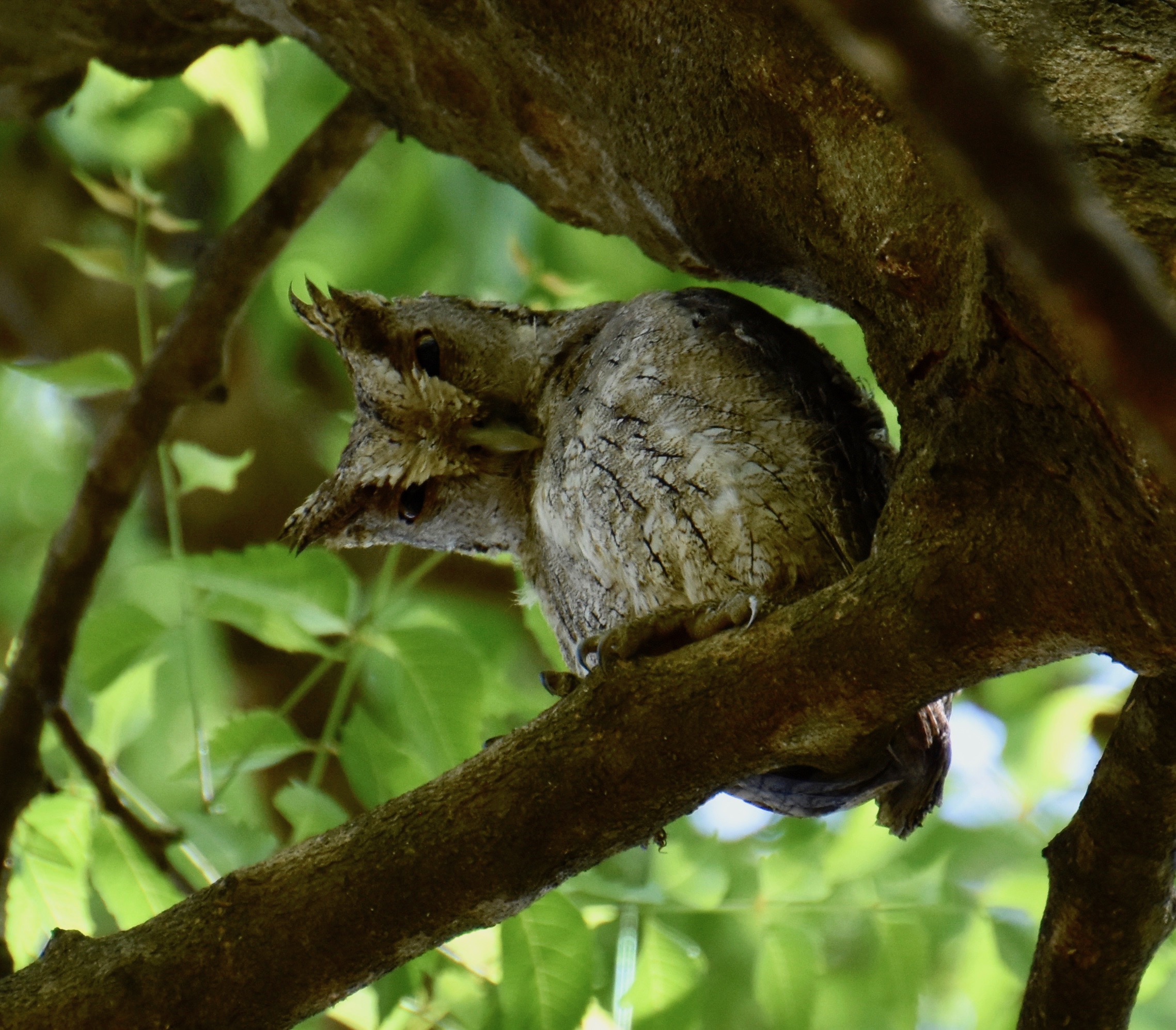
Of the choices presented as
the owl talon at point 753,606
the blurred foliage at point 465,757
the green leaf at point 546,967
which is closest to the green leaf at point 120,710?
the blurred foliage at point 465,757

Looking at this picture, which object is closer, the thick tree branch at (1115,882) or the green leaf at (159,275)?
the thick tree branch at (1115,882)

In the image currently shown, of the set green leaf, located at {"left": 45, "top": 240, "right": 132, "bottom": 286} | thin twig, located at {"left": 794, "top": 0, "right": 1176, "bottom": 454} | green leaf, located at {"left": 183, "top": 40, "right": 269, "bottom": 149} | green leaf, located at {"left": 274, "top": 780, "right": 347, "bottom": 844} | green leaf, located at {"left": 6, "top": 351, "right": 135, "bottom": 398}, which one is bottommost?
green leaf, located at {"left": 274, "top": 780, "right": 347, "bottom": 844}

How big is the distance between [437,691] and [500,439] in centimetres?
37

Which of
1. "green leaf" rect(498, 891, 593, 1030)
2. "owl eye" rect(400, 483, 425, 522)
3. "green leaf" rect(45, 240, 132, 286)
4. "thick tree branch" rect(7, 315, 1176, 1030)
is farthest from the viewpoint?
"green leaf" rect(45, 240, 132, 286)

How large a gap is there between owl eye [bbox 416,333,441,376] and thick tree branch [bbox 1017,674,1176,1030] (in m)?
0.93

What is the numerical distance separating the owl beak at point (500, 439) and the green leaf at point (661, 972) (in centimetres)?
70

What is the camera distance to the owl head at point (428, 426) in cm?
154

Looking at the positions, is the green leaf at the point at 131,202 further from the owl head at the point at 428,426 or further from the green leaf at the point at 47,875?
the green leaf at the point at 47,875

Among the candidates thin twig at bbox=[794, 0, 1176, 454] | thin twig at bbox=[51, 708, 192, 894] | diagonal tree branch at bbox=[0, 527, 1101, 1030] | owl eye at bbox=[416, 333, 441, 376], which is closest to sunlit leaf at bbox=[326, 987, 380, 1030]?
thin twig at bbox=[51, 708, 192, 894]

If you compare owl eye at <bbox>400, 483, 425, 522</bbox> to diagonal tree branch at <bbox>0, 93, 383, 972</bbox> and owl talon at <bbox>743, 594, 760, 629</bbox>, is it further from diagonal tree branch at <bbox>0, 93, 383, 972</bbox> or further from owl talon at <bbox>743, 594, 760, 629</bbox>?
diagonal tree branch at <bbox>0, 93, 383, 972</bbox>

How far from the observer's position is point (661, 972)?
65.6 inches

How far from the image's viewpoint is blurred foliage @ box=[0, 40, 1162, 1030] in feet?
5.42

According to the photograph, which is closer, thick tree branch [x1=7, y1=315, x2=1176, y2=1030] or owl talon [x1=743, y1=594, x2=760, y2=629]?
thick tree branch [x1=7, y1=315, x2=1176, y2=1030]

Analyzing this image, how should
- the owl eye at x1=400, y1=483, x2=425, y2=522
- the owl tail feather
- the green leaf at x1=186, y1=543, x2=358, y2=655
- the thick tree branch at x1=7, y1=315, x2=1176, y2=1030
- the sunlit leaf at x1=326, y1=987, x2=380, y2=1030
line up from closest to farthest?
the thick tree branch at x1=7, y1=315, x2=1176, y2=1030 < the owl tail feather < the owl eye at x1=400, y1=483, x2=425, y2=522 < the green leaf at x1=186, y1=543, x2=358, y2=655 < the sunlit leaf at x1=326, y1=987, x2=380, y2=1030
